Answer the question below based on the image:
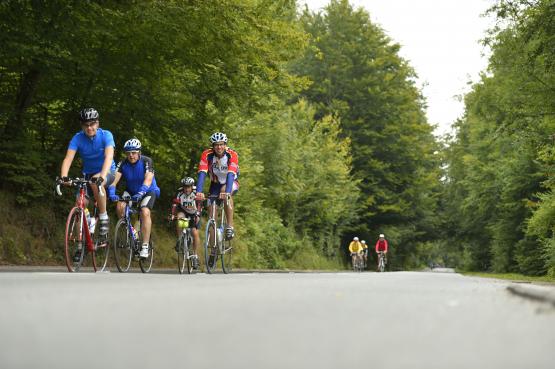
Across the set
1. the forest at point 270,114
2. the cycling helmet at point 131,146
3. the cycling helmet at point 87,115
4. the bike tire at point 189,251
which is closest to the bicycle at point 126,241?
the cycling helmet at point 131,146

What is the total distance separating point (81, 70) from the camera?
46.9 feet

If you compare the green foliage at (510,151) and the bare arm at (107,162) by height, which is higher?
the green foliage at (510,151)

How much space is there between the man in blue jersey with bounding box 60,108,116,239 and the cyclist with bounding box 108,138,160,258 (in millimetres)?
691

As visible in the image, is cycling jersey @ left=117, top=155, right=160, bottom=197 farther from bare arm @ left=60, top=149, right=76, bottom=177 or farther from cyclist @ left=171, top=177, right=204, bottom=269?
cyclist @ left=171, top=177, right=204, bottom=269

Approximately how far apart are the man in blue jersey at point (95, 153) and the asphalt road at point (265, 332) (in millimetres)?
4970

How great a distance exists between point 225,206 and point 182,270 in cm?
132

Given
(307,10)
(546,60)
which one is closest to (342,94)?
(307,10)

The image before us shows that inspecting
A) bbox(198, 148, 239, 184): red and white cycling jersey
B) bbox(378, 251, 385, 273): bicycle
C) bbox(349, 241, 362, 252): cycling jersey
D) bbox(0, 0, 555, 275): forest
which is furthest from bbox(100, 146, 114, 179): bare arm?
bbox(378, 251, 385, 273): bicycle

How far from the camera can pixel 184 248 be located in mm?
13703

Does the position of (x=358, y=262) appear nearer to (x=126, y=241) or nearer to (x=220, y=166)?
(x=220, y=166)

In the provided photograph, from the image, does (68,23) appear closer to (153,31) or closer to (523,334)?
(153,31)

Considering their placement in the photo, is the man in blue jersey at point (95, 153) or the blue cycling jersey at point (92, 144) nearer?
the man in blue jersey at point (95, 153)

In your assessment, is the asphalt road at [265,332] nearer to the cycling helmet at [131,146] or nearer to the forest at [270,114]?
the cycling helmet at [131,146]

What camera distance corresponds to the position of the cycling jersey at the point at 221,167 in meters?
13.5
